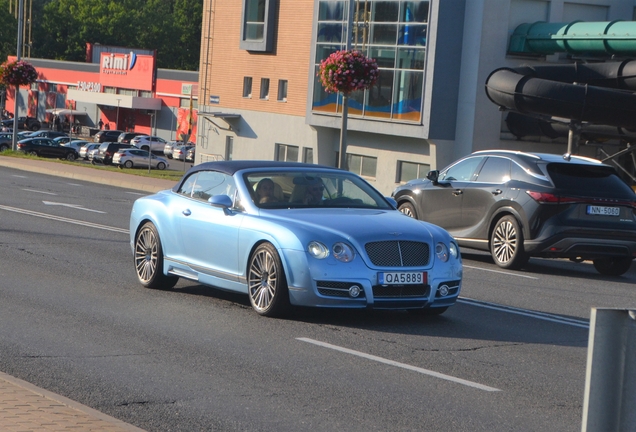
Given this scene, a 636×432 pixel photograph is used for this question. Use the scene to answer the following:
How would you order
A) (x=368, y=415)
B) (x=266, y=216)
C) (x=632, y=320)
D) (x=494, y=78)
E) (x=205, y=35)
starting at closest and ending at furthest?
1. (x=632, y=320)
2. (x=368, y=415)
3. (x=266, y=216)
4. (x=494, y=78)
5. (x=205, y=35)

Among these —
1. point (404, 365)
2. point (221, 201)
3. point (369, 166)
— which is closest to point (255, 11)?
point (369, 166)

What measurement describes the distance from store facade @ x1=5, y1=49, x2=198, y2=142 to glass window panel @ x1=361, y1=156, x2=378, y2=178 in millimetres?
31678

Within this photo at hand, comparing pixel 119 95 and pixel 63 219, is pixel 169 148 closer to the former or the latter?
pixel 119 95

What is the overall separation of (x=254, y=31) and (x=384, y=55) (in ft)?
34.2

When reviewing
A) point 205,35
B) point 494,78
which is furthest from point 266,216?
point 205,35

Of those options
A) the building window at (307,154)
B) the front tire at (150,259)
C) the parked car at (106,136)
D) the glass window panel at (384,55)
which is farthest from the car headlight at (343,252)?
the parked car at (106,136)

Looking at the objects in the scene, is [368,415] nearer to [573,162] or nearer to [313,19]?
[573,162]

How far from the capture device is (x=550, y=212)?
14.5m

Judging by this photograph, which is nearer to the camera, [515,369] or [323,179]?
[515,369]

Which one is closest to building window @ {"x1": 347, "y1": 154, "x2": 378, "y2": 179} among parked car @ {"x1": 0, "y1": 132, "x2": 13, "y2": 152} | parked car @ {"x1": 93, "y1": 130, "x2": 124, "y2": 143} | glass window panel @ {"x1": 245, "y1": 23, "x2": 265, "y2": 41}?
glass window panel @ {"x1": 245, "y1": 23, "x2": 265, "y2": 41}

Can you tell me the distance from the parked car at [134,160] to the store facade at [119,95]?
50.9ft

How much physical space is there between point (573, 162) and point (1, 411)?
10712 millimetres

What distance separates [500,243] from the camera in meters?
15.2

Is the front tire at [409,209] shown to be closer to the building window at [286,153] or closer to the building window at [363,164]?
the building window at [363,164]
